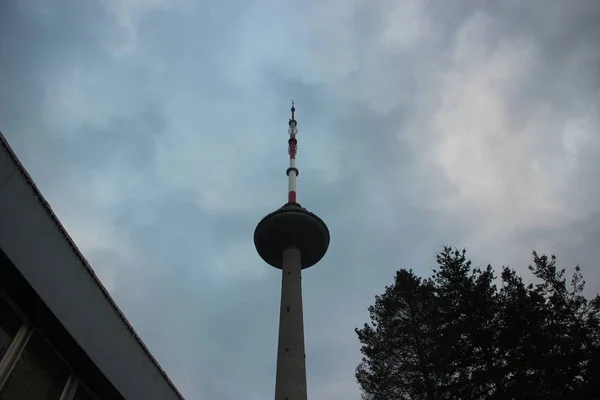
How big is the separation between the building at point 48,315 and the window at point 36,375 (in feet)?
0.04

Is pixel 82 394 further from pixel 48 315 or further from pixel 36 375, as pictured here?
pixel 48 315

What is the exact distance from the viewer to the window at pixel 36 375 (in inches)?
229

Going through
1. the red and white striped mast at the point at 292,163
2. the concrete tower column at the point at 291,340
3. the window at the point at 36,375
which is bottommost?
the window at the point at 36,375

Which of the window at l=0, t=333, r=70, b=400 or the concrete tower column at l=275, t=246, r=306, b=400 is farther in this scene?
the concrete tower column at l=275, t=246, r=306, b=400

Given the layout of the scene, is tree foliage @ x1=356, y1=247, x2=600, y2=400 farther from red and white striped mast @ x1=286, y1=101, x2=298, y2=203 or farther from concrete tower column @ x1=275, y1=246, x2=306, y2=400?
red and white striped mast @ x1=286, y1=101, x2=298, y2=203

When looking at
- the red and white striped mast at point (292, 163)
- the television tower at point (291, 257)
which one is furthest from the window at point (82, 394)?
the red and white striped mast at point (292, 163)

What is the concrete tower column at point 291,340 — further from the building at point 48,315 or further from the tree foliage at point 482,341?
the building at point 48,315

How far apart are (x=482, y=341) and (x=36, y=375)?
15414mm

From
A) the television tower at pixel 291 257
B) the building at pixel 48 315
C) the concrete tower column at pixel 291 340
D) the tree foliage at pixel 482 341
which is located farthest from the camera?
the television tower at pixel 291 257

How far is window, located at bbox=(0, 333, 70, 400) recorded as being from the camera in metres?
5.82

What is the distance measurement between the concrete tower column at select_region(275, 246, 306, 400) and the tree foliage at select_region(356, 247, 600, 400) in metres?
5.59

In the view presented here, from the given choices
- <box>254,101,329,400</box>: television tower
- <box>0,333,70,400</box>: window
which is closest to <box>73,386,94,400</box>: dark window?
<box>0,333,70,400</box>: window

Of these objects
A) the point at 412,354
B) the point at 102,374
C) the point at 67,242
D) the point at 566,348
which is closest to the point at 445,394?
the point at 412,354

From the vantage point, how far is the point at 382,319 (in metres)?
22.6
